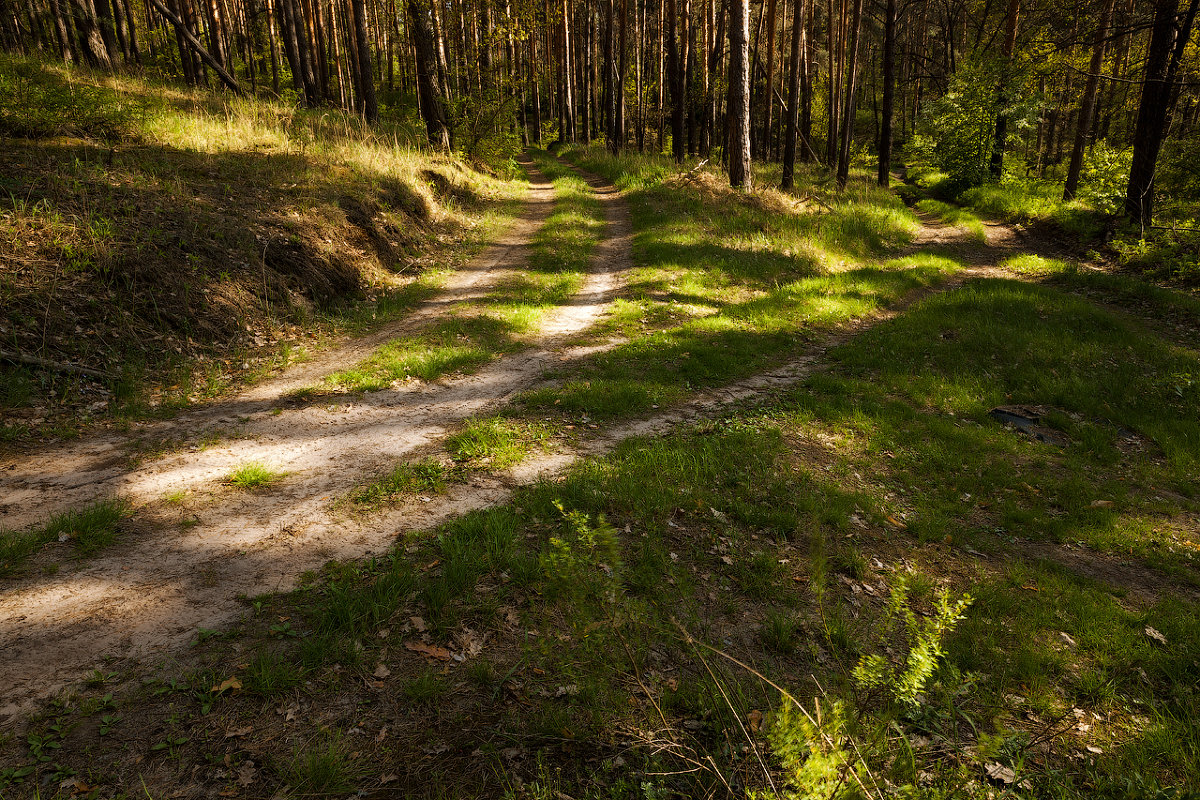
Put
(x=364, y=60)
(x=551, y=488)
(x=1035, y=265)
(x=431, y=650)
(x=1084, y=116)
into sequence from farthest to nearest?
1. (x=1084, y=116)
2. (x=364, y=60)
3. (x=1035, y=265)
4. (x=551, y=488)
5. (x=431, y=650)

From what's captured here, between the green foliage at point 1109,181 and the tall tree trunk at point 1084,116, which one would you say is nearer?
the green foliage at point 1109,181

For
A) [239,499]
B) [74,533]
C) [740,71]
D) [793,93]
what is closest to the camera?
[74,533]

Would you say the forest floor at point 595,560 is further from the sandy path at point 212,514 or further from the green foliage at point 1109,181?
the green foliage at point 1109,181

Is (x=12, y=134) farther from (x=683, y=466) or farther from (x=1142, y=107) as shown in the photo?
(x=1142, y=107)

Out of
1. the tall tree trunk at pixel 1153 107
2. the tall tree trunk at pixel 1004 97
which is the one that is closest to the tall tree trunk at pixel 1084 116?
the tall tree trunk at pixel 1004 97

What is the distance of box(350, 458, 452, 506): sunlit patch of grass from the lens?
17.0ft

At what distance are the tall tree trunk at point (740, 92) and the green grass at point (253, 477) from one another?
58.2 feet

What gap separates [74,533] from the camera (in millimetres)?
4238

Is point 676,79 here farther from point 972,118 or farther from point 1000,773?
point 1000,773

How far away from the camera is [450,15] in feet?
70.6

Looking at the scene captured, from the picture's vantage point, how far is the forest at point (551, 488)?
296 centimetres

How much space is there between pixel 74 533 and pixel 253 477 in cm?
130

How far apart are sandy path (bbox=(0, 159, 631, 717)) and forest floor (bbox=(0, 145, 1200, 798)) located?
1.1 inches

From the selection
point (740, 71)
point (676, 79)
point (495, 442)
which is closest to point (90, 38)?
point (740, 71)
